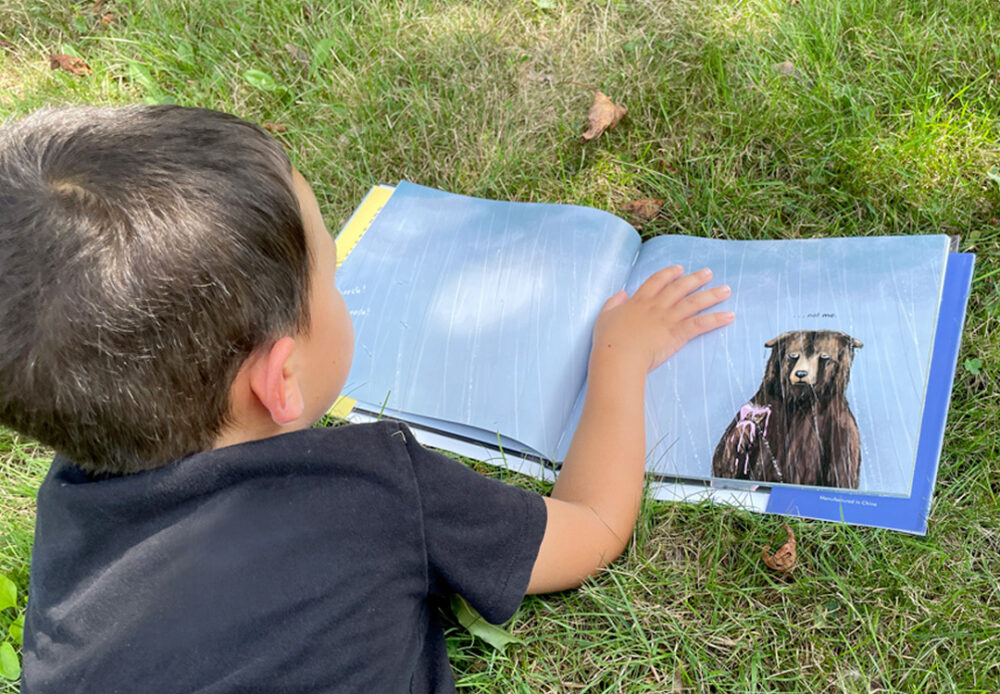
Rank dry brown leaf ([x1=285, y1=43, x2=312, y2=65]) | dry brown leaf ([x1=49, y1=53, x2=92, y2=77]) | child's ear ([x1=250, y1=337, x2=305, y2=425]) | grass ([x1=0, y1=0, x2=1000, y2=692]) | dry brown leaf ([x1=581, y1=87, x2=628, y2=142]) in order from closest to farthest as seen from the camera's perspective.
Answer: child's ear ([x1=250, y1=337, x2=305, y2=425]) < grass ([x1=0, y1=0, x2=1000, y2=692]) < dry brown leaf ([x1=581, y1=87, x2=628, y2=142]) < dry brown leaf ([x1=285, y1=43, x2=312, y2=65]) < dry brown leaf ([x1=49, y1=53, x2=92, y2=77])

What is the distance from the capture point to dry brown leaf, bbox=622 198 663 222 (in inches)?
68.4

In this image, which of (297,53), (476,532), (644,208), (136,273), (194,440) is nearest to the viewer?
(136,273)

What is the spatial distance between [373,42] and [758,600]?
1.59 meters

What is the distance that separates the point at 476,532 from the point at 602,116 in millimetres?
1102

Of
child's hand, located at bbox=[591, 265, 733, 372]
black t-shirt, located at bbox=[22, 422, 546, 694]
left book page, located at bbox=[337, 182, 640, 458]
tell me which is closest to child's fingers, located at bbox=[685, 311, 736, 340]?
child's hand, located at bbox=[591, 265, 733, 372]

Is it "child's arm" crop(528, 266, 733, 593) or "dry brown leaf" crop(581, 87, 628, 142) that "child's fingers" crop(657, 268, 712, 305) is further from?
"dry brown leaf" crop(581, 87, 628, 142)

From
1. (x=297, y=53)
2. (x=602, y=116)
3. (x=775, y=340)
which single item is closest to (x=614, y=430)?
(x=775, y=340)

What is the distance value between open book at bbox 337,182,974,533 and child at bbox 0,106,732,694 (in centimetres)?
40

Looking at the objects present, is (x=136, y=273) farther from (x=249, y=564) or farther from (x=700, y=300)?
(x=700, y=300)

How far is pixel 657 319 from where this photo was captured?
1442 mm

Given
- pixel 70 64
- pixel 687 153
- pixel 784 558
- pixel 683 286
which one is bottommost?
pixel 784 558

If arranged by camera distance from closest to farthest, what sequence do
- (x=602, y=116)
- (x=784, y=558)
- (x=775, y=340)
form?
1. (x=784, y=558)
2. (x=775, y=340)
3. (x=602, y=116)

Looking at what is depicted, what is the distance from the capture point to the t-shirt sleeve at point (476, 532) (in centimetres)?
107

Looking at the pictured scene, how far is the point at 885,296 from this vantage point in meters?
1.39
